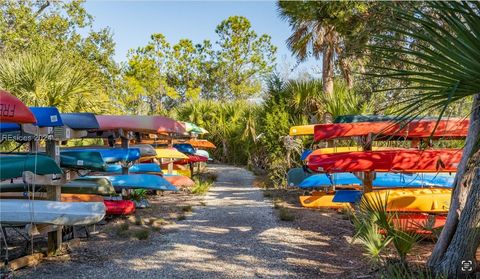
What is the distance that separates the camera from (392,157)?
6.77m

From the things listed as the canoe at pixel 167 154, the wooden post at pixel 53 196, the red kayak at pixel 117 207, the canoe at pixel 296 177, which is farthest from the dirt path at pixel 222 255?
the canoe at pixel 167 154

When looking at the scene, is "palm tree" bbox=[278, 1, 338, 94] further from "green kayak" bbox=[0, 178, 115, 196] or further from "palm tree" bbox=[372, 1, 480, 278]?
"palm tree" bbox=[372, 1, 480, 278]

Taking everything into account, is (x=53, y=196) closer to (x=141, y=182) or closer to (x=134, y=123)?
(x=141, y=182)

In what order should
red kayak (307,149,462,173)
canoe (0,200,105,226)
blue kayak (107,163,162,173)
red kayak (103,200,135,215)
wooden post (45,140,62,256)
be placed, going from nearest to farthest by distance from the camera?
canoe (0,200,105,226) → wooden post (45,140,62,256) → red kayak (307,149,462,173) → red kayak (103,200,135,215) → blue kayak (107,163,162,173)

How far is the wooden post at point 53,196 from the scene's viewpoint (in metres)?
6.10

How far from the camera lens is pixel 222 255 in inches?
251

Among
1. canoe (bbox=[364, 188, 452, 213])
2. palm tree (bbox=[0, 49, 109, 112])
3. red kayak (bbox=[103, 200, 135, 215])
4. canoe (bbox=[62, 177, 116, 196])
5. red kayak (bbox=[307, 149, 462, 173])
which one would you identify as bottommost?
red kayak (bbox=[103, 200, 135, 215])

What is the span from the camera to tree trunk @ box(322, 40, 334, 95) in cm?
1447

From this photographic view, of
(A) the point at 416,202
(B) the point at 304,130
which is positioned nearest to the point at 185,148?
(B) the point at 304,130

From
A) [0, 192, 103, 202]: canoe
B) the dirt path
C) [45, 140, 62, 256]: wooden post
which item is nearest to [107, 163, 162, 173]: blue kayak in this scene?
the dirt path

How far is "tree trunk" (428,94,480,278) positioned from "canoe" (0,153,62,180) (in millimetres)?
4378

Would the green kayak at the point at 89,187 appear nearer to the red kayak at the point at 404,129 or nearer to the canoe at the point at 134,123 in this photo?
the canoe at the point at 134,123

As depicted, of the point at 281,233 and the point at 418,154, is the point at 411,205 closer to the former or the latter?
the point at 418,154

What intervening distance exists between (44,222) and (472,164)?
462 centimetres
